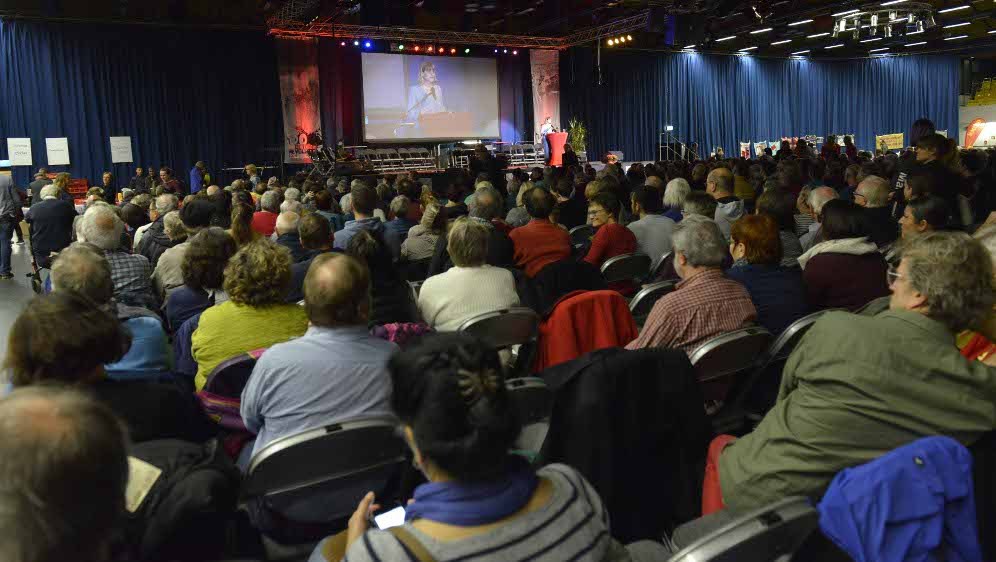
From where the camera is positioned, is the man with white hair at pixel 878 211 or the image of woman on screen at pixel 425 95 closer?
the man with white hair at pixel 878 211

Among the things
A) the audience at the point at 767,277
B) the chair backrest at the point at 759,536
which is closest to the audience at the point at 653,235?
the audience at the point at 767,277

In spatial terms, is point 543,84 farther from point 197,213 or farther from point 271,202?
point 197,213

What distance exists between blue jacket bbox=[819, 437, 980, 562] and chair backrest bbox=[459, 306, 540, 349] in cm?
173

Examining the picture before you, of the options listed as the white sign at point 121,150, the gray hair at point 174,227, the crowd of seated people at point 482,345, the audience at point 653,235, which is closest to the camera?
the crowd of seated people at point 482,345

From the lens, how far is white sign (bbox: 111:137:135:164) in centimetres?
1611

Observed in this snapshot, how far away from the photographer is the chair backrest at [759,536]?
1277 millimetres

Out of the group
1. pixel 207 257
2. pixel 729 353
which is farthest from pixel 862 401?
pixel 207 257

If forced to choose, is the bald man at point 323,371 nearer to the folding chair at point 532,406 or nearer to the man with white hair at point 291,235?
the folding chair at point 532,406

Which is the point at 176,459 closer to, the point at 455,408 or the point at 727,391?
the point at 455,408

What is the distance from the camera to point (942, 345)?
1.77m

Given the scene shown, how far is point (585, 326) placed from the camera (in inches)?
120

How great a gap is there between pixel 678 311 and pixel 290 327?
1512mm

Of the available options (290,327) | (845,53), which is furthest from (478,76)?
(290,327)

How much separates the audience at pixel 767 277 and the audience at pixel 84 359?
7.97 feet
